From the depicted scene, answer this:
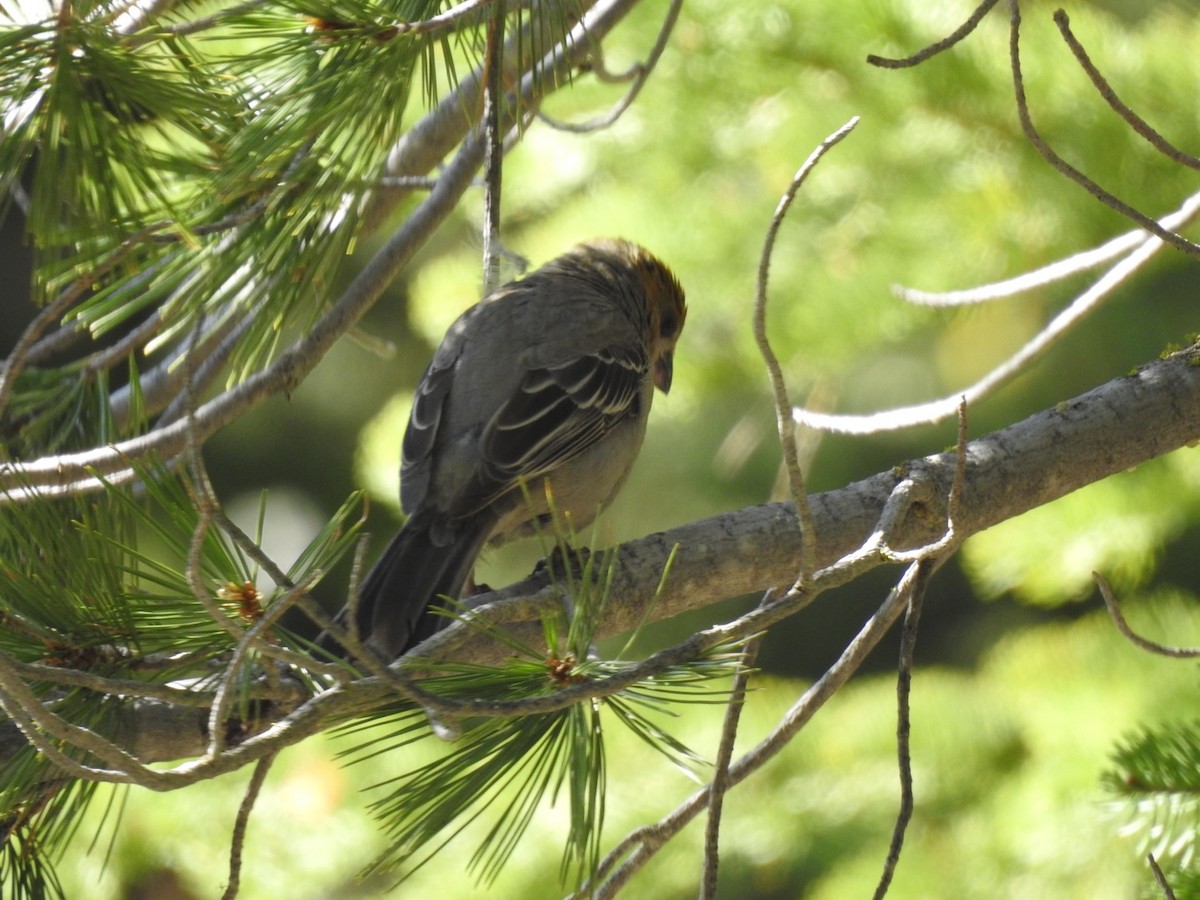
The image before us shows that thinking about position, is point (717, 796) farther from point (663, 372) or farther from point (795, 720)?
point (663, 372)

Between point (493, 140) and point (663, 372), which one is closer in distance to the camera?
point (493, 140)

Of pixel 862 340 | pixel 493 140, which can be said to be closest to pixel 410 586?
pixel 493 140

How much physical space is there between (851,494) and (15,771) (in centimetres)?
159

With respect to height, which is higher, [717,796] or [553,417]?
[553,417]

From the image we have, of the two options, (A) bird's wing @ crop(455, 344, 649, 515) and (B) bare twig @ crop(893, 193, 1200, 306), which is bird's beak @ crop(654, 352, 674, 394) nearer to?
(A) bird's wing @ crop(455, 344, 649, 515)

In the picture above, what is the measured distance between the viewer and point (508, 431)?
3.25m

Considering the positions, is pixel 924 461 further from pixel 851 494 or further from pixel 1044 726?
pixel 1044 726

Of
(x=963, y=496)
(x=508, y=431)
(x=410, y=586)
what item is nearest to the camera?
(x=963, y=496)

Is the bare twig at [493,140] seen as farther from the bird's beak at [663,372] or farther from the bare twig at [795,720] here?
the bare twig at [795,720]

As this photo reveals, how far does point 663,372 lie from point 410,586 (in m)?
1.78

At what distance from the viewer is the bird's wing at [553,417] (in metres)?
3.16

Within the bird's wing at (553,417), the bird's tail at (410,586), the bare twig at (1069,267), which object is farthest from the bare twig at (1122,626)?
the bird's wing at (553,417)

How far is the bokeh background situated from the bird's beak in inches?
16.2

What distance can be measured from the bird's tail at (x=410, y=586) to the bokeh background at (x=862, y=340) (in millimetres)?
1651
